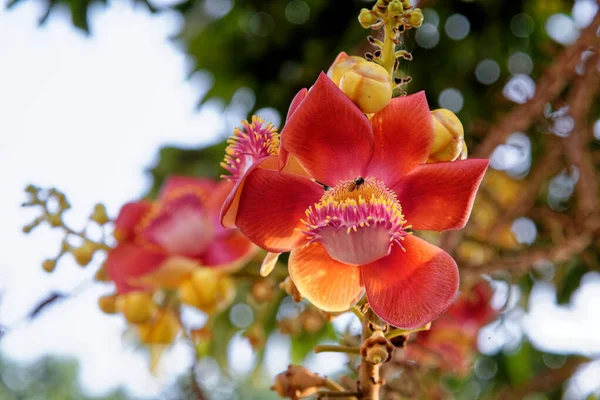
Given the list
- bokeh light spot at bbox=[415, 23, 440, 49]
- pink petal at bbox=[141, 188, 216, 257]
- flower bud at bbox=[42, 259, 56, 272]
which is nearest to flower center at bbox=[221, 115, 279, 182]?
flower bud at bbox=[42, 259, 56, 272]

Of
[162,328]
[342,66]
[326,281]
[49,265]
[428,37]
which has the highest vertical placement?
[342,66]

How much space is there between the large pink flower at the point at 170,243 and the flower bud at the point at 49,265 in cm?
13

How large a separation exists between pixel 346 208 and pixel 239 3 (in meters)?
0.98

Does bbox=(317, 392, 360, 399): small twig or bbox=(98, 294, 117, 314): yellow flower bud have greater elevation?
bbox=(317, 392, 360, 399): small twig

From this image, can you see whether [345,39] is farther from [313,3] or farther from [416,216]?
[416,216]

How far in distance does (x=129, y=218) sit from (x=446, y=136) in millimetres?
548

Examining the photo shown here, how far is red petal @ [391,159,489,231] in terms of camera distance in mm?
424

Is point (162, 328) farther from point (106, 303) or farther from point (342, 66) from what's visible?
point (342, 66)

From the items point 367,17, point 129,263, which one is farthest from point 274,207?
point 129,263

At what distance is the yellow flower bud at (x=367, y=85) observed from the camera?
0.42 meters

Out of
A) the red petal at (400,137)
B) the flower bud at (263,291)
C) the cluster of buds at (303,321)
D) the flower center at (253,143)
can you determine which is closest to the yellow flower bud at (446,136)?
the red petal at (400,137)

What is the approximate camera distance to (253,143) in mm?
479

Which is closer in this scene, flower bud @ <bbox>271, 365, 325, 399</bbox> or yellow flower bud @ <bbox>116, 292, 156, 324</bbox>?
flower bud @ <bbox>271, 365, 325, 399</bbox>

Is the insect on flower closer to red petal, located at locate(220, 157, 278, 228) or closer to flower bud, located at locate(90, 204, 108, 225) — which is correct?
red petal, located at locate(220, 157, 278, 228)
